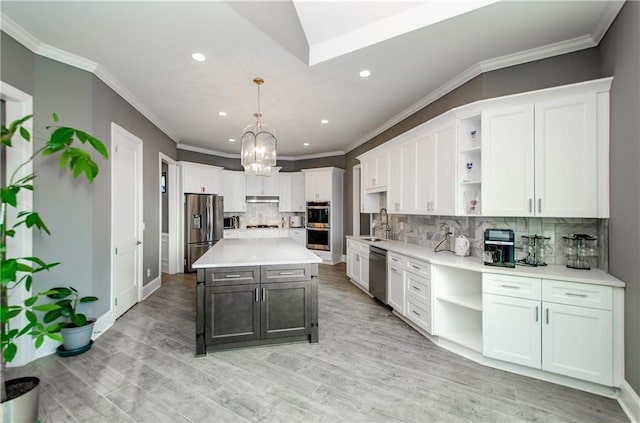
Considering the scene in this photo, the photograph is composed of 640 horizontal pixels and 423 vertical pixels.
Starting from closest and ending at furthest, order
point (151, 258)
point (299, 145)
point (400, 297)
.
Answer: point (400, 297) < point (151, 258) < point (299, 145)

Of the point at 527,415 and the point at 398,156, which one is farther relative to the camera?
the point at 398,156

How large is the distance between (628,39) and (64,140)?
4153 mm

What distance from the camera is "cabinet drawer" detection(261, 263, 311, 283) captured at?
8.89 ft

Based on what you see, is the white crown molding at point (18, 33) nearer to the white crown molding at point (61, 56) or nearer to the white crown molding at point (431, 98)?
the white crown molding at point (61, 56)

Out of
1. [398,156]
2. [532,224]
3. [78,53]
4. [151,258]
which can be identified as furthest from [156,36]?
[532,224]

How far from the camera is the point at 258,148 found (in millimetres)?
3305

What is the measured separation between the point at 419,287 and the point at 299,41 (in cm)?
282

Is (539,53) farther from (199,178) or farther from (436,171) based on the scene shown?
(199,178)

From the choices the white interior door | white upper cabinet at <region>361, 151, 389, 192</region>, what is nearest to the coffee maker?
white upper cabinet at <region>361, 151, 389, 192</region>

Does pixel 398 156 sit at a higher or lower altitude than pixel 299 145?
lower

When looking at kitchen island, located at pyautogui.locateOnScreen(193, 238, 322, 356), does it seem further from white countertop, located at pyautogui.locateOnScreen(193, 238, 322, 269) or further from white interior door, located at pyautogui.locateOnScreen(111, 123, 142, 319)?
white interior door, located at pyautogui.locateOnScreen(111, 123, 142, 319)

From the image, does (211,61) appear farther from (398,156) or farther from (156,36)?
(398,156)

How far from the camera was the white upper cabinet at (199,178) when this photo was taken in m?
5.85

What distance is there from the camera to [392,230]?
4.73 meters
